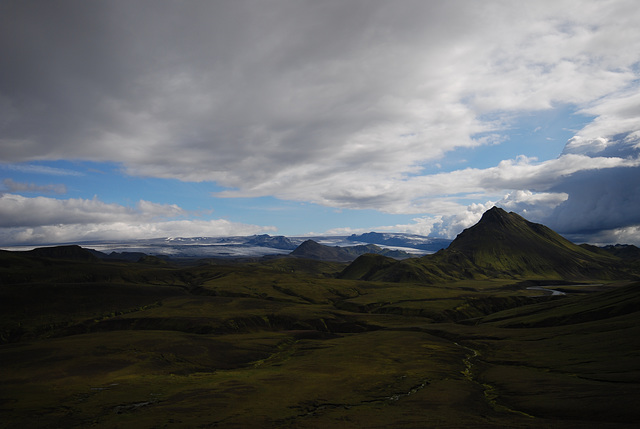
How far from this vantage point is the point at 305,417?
58.0 m

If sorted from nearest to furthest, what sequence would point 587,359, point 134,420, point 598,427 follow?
point 598,427, point 134,420, point 587,359

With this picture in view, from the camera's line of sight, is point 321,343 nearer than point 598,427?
No

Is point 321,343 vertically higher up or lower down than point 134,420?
lower down

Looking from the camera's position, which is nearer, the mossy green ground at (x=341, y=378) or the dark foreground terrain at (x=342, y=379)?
the dark foreground terrain at (x=342, y=379)

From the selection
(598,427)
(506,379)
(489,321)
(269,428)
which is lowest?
(489,321)

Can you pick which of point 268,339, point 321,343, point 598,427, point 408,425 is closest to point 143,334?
point 268,339

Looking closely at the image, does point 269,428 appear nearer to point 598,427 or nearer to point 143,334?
point 598,427

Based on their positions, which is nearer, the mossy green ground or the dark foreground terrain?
the dark foreground terrain

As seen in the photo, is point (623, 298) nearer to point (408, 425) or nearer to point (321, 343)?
point (321, 343)

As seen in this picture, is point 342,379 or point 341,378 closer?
point 342,379

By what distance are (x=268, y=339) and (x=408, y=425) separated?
11170 centimetres

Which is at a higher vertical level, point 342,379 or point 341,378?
point 342,379

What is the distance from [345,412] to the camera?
60875 mm

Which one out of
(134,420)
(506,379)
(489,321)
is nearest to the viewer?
(134,420)
